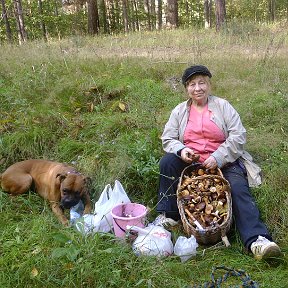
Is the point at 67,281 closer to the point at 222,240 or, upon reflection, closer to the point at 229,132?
the point at 222,240

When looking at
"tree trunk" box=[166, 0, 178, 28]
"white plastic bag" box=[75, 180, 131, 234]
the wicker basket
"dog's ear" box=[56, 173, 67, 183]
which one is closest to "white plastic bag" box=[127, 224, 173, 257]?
the wicker basket

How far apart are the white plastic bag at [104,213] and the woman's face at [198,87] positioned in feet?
4.00

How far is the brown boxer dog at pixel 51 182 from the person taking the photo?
3.90 metres

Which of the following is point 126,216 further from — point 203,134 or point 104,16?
point 104,16

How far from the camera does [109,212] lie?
11.8 ft

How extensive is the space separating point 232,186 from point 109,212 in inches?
47.3

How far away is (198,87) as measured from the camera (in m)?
3.89

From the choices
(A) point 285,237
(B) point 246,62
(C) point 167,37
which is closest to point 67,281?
(A) point 285,237

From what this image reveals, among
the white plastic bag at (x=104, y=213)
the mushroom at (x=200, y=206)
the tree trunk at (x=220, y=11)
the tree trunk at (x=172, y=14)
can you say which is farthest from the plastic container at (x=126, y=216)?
the tree trunk at (x=172, y=14)

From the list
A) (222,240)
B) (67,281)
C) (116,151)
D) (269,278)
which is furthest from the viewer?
(116,151)

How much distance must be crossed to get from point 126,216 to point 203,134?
3.79ft

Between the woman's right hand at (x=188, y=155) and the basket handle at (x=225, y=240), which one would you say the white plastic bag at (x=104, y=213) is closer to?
the woman's right hand at (x=188, y=155)

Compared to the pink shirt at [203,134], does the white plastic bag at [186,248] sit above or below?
below

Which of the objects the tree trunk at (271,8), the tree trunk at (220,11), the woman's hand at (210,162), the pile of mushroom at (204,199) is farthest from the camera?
the tree trunk at (271,8)
